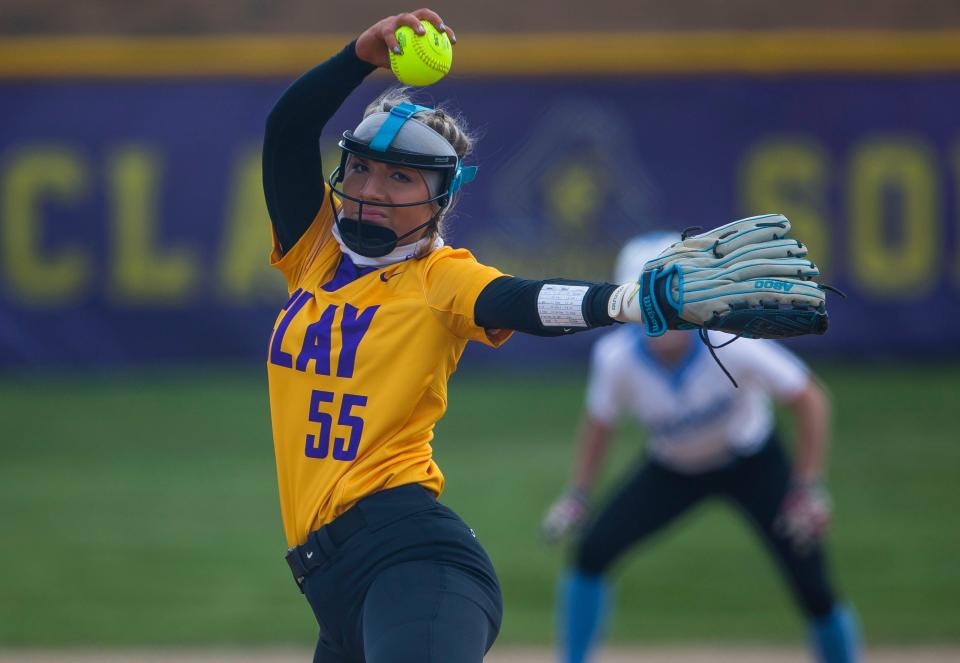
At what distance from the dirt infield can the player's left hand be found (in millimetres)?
987

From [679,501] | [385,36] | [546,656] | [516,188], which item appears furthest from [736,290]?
[516,188]

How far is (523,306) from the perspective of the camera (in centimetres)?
294

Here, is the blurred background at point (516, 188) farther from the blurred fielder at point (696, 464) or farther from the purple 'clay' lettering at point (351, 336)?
the purple 'clay' lettering at point (351, 336)

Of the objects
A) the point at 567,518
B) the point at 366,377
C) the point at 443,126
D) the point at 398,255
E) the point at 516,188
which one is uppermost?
the point at 516,188

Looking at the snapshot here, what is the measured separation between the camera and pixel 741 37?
38.4 feet

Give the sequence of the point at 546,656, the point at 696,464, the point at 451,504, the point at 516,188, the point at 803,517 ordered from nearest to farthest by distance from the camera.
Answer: the point at 803,517, the point at 696,464, the point at 546,656, the point at 451,504, the point at 516,188

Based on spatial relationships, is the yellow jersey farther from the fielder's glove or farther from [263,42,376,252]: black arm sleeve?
the fielder's glove

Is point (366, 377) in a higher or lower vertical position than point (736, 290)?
lower

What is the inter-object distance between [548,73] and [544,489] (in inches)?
171

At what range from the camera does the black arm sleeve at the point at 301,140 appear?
10.8 feet

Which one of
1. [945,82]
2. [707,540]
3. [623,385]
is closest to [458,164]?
[623,385]

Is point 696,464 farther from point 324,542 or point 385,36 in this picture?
point 385,36

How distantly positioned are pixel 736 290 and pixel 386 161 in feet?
2.97

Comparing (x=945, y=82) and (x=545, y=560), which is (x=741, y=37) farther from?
(x=545, y=560)
